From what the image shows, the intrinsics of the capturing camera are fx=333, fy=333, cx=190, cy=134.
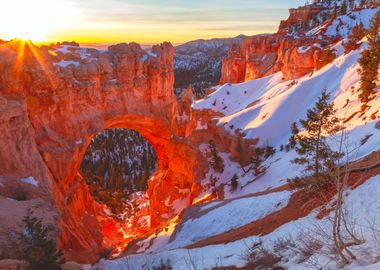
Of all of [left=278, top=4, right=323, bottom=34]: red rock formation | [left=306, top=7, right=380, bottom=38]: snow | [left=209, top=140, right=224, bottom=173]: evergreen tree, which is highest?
[left=278, top=4, right=323, bottom=34]: red rock formation

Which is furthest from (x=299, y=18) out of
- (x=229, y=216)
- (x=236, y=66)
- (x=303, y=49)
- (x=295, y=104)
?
(x=229, y=216)

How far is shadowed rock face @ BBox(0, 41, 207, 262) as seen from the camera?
74.0 feet

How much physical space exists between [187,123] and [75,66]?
88.7 ft

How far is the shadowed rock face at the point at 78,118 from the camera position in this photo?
2256 cm

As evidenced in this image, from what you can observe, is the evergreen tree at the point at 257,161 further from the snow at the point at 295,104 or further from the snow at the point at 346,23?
the snow at the point at 346,23

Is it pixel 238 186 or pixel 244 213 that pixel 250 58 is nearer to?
pixel 238 186

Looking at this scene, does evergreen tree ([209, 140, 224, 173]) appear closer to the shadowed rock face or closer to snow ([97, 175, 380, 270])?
the shadowed rock face

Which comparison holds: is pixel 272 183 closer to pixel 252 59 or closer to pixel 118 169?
pixel 118 169

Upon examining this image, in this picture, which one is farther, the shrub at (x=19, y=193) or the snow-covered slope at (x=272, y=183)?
the shrub at (x=19, y=193)

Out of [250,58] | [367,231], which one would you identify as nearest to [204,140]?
[367,231]

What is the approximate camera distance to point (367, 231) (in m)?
9.05

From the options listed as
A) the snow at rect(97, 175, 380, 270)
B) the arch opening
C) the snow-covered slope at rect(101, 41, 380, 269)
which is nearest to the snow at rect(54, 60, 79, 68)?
the snow-covered slope at rect(101, 41, 380, 269)

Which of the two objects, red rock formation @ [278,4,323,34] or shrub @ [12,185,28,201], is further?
red rock formation @ [278,4,323,34]

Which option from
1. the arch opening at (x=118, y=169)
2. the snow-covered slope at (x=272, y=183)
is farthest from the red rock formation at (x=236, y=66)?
the snow-covered slope at (x=272, y=183)
